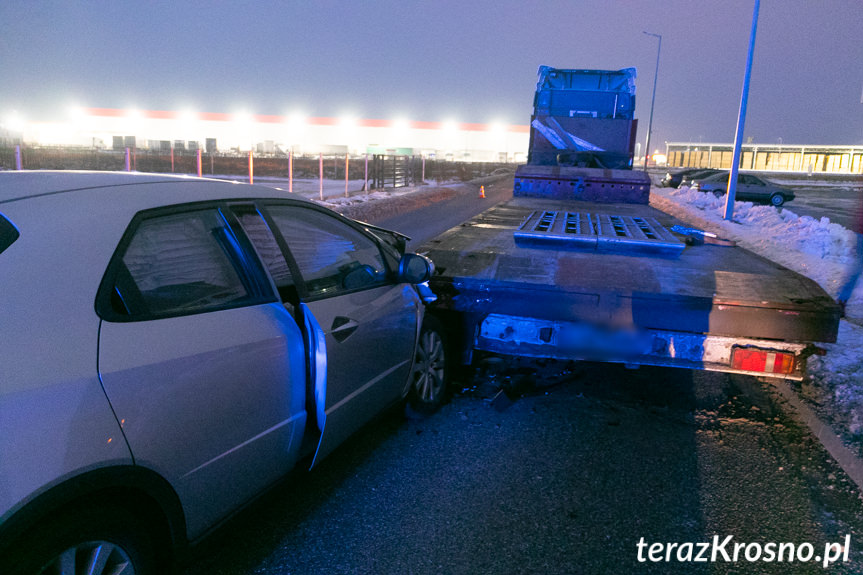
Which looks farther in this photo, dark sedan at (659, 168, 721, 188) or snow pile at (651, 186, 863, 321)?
dark sedan at (659, 168, 721, 188)

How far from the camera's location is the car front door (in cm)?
303

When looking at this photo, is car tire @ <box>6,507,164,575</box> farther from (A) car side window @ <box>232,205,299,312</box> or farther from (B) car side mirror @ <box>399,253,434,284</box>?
(B) car side mirror @ <box>399,253,434,284</box>

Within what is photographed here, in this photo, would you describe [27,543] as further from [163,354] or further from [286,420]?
[286,420]

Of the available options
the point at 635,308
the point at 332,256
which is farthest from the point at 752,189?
the point at 332,256

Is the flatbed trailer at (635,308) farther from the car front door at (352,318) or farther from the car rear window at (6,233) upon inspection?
the car rear window at (6,233)

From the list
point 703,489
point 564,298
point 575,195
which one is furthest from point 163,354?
point 575,195

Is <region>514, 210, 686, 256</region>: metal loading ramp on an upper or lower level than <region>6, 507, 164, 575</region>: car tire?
upper

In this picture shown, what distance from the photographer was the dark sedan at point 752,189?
2780 cm

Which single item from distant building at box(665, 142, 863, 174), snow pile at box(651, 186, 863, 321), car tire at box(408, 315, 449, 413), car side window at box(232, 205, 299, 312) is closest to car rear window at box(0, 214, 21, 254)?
car side window at box(232, 205, 299, 312)


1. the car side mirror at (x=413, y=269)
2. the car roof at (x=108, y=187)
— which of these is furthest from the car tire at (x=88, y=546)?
the car side mirror at (x=413, y=269)

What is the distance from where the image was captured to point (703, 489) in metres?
3.51

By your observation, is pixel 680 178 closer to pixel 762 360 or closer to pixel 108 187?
pixel 762 360

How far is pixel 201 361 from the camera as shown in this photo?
7.43 feet

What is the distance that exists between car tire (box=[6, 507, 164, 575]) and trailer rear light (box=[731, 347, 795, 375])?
11.2 ft
